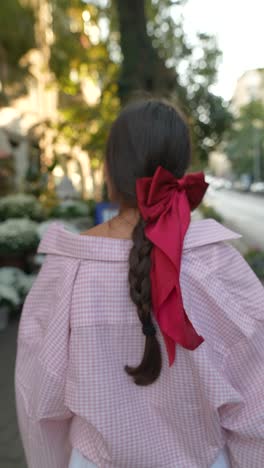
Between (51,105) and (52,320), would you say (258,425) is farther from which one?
(51,105)

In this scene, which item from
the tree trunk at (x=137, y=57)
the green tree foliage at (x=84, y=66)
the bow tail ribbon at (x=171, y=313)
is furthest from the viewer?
the green tree foliage at (x=84, y=66)

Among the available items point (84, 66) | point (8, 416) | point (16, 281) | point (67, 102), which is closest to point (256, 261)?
point (16, 281)

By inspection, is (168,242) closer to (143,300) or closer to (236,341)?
(143,300)

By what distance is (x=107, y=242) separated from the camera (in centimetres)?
122

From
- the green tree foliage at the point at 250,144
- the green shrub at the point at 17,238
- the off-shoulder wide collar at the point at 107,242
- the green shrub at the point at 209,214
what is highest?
the off-shoulder wide collar at the point at 107,242

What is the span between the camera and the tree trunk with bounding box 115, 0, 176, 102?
271 inches

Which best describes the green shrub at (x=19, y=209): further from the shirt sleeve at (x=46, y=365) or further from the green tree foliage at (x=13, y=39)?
the shirt sleeve at (x=46, y=365)

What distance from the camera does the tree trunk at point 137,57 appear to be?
271 inches

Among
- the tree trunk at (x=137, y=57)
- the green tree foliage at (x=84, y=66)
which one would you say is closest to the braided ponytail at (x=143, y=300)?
the tree trunk at (x=137, y=57)

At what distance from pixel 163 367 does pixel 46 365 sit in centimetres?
29

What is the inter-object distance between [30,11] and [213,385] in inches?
408

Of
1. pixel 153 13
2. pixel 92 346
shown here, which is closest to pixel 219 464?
pixel 92 346

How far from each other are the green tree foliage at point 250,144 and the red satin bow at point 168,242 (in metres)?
47.1

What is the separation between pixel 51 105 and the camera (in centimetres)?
1883
